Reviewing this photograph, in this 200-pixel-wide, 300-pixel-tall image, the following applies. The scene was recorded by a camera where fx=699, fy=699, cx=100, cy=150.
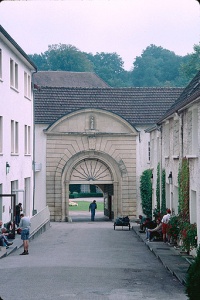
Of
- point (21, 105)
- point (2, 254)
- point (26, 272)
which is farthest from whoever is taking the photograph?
point (21, 105)

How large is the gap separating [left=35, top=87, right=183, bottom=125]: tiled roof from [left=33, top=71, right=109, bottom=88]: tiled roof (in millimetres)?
19520

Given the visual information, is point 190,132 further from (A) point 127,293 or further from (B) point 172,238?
(A) point 127,293

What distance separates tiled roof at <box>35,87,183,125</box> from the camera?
4347 centimetres

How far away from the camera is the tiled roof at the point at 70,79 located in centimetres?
6475

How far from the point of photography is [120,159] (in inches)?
1709

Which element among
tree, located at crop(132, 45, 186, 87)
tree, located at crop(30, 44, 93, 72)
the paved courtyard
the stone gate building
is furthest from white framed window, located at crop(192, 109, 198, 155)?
tree, located at crop(30, 44, 93, 72)

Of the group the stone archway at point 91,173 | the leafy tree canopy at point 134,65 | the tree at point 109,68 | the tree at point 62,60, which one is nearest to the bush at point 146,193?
the stone archway at point 91,173

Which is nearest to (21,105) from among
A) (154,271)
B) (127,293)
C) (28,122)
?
(28,122)

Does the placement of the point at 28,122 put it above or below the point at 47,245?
above

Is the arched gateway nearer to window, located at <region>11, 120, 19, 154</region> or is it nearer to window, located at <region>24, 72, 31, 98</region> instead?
window, located at <region>24, 72, 31, 98</region>

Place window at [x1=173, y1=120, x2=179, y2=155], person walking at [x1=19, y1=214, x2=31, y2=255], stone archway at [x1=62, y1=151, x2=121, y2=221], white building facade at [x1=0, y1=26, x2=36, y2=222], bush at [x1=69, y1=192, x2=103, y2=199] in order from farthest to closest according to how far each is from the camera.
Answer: bush at [x1=69, y1=192, x2=103, y2=199] < stone archway at [x1=62, y1=151, x2=121, y2=221] < white building facade at [x1=0, y1=26, x2=36, y2=222] < window at [x1=173, y1=120, x2=179, y2=155] < person walking at [x1=19, y1=214, x2=31, y2=255]

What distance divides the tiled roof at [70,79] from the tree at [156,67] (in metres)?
9.14

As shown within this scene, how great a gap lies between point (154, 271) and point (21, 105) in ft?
57.7

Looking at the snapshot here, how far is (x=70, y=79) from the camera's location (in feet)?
215
